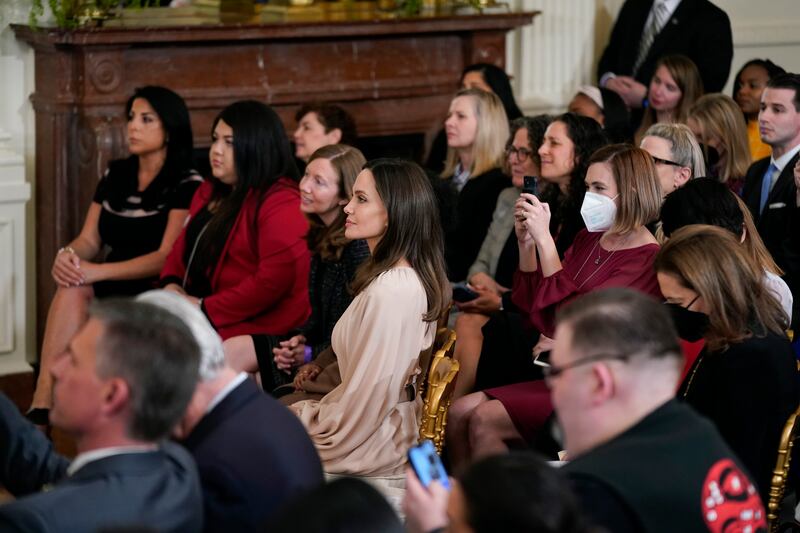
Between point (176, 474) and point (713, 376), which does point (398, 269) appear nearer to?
point (713, 376)

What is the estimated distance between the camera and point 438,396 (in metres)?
3.84

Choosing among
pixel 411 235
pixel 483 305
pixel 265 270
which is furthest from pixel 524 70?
pixel 411 235

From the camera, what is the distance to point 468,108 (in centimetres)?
591

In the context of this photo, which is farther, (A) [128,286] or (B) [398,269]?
(A) [128,286]

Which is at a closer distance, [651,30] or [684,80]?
[684,80]

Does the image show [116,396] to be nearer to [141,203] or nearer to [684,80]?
[141,203]

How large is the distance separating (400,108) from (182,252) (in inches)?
81.9

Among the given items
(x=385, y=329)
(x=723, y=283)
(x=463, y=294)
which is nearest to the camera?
(x=723, y=283)

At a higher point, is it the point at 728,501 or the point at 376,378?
the point at 728,501

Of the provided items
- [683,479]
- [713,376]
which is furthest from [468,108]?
[683,479]

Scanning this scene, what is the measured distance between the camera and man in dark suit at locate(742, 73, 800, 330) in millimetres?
4926

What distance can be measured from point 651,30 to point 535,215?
3519 millimetres

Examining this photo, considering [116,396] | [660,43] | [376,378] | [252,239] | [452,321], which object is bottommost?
[452,321]

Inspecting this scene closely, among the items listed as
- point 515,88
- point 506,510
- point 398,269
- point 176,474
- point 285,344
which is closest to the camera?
point 506,510
